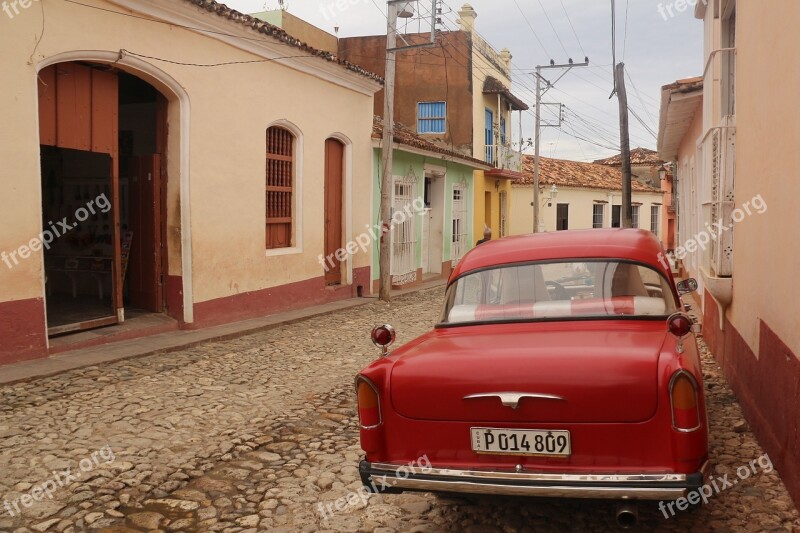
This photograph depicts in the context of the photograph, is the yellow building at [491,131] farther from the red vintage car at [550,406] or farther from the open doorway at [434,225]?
the red vintage car at [550,406]

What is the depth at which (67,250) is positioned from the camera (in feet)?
34.8

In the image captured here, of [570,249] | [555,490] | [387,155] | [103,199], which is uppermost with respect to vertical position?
[387,155]

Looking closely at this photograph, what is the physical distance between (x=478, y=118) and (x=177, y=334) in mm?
17181

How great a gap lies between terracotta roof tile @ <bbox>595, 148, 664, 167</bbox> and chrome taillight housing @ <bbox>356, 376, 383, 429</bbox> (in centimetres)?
4067

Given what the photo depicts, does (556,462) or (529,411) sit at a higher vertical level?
(529,411)

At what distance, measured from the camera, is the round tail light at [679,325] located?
3.35 metres

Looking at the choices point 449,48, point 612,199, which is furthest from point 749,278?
point 612,199

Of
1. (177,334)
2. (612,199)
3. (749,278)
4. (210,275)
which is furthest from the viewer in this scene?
(612,199)

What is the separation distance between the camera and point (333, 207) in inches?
553

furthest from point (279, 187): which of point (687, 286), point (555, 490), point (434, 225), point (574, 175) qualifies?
point (574, 175)

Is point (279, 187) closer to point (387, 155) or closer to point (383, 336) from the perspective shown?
point (387, 155)

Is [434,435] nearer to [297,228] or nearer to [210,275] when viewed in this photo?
[210,275]

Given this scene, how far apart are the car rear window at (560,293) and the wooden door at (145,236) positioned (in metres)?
6.56

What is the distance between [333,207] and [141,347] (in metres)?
6.38
